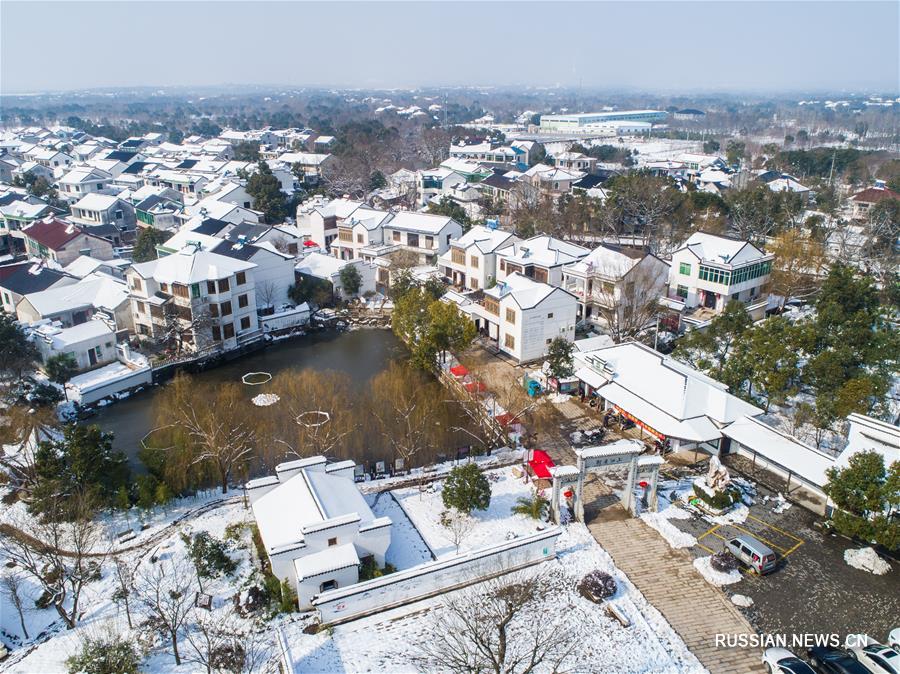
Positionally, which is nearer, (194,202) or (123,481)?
(123,481)

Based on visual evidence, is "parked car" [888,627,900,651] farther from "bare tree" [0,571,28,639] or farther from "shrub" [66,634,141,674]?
"bare tree" [0,571,28,639]

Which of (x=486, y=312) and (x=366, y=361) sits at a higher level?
(x=486, y=312)

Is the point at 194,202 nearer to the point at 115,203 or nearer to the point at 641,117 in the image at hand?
the point at 115,203

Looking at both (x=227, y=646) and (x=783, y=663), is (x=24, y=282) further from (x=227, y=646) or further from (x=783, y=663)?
(x=783, y=663)

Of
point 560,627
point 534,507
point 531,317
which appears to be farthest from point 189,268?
point 560,627

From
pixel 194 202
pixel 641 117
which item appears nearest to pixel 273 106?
pixel 641 117

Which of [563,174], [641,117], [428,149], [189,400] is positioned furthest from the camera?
[641,117]
